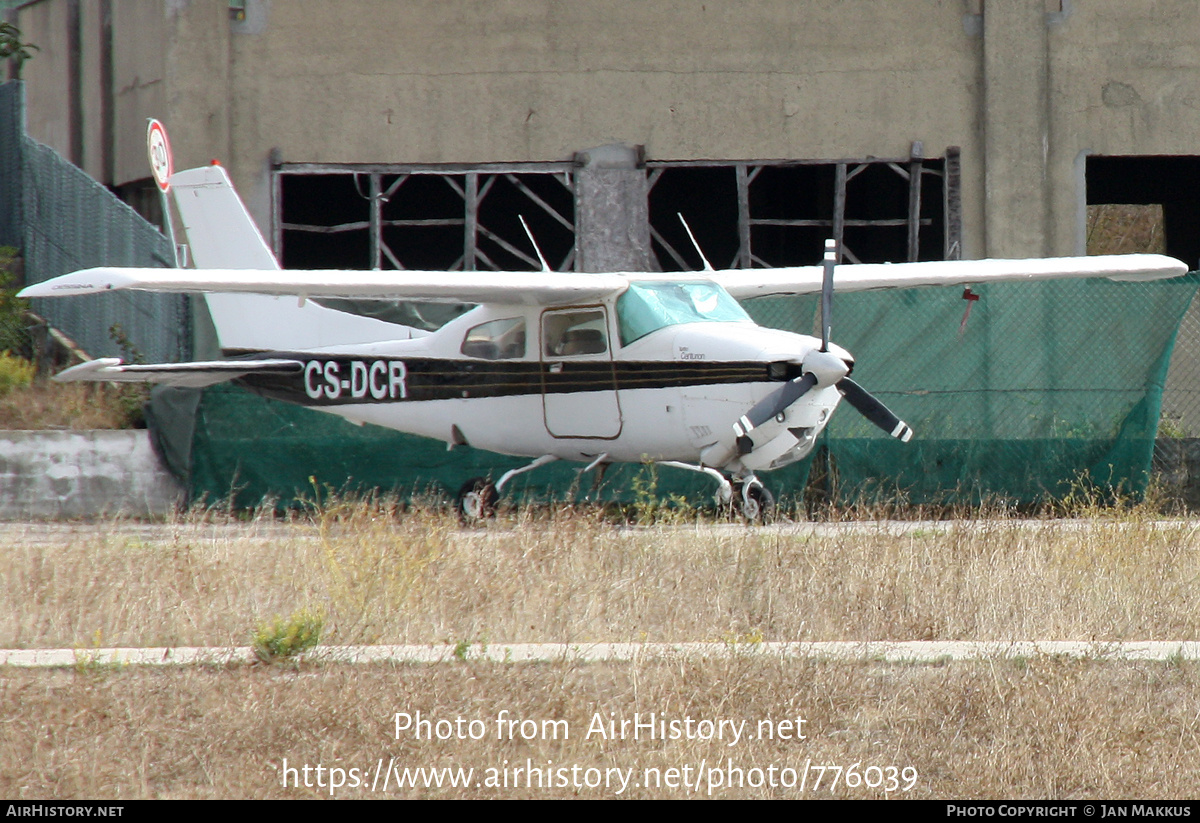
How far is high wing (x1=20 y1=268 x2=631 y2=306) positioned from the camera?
11.8m

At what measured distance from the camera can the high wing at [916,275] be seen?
14133 mm

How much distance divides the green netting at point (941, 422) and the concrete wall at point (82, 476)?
1.56 feet

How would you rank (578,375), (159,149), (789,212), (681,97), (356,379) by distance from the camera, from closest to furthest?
(578,375), (356,379), (159,149), (681,97), (789,212)

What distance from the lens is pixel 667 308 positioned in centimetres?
1283

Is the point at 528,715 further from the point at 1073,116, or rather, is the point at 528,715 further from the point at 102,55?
the point at 102,55

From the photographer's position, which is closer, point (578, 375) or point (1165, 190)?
point (578, 375)

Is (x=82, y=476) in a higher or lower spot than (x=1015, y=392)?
lower

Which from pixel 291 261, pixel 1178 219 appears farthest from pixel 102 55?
pixel 1178 219

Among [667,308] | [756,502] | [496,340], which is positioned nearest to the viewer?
[756,502]

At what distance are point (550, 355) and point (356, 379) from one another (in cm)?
222

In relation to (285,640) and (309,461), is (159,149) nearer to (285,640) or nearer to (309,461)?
(309,461)

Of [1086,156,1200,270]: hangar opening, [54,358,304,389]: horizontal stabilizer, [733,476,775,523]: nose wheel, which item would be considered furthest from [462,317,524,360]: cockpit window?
[1086,156,1200,270]: hangar opening

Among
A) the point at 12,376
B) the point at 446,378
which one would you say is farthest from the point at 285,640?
A: the point at 12,376

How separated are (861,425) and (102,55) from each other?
13395 mm
